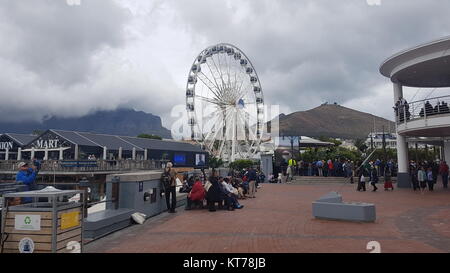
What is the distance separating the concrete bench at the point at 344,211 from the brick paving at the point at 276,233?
20cm

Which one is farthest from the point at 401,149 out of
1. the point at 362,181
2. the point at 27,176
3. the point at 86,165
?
the point at 86,165

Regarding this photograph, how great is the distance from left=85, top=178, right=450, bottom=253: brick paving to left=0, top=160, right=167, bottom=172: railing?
2700 cm

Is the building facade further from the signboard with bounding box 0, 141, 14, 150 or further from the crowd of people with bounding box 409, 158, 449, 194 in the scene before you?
the signboard with bounding box 0, 141, 14, 150

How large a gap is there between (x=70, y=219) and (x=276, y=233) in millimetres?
4206

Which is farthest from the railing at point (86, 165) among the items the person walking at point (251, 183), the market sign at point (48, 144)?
the person walking at point (251, 183)

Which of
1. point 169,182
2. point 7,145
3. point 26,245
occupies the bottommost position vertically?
point 26,245

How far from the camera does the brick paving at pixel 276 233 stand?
627cm

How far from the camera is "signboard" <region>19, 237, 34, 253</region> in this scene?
4758 millimetres

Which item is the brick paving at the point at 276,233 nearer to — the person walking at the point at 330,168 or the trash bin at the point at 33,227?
the trash bin at the point at 33,227

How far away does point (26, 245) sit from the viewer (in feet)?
15.7

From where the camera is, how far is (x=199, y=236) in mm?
7258

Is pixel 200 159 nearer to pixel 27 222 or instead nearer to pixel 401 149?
pixel 401 149
